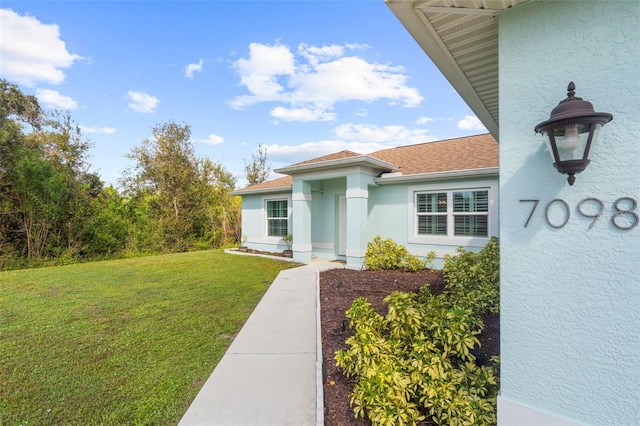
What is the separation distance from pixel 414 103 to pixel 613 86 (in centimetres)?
1048

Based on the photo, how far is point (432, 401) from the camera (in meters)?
2.49

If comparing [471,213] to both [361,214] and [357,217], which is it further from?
[357,217]

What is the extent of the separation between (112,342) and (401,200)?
28.8 ft

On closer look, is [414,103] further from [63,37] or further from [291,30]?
[63,37]

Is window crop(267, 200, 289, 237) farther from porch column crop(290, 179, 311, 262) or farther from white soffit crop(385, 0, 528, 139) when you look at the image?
white soffit crop(385, 0, 528, 139)

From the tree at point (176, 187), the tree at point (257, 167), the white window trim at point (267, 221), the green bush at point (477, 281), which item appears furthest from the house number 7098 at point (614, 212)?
the tree at point (257, 167)

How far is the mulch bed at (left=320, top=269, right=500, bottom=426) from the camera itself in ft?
9.48

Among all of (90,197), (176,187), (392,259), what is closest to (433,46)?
(392,259)

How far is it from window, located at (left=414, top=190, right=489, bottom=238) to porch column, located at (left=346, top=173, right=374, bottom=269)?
187 centimetres

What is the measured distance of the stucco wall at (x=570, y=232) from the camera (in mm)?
1891

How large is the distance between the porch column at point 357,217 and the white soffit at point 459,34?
5.55 meters

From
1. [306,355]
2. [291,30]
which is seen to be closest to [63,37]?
[291,30]

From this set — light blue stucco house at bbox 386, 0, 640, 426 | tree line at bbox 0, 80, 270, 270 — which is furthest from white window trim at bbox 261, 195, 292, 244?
light blue stucco house at bbox 386, 0, 640, 426

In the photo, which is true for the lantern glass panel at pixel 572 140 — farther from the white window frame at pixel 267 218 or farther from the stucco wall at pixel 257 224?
the stucco wall at pixel 257 224
